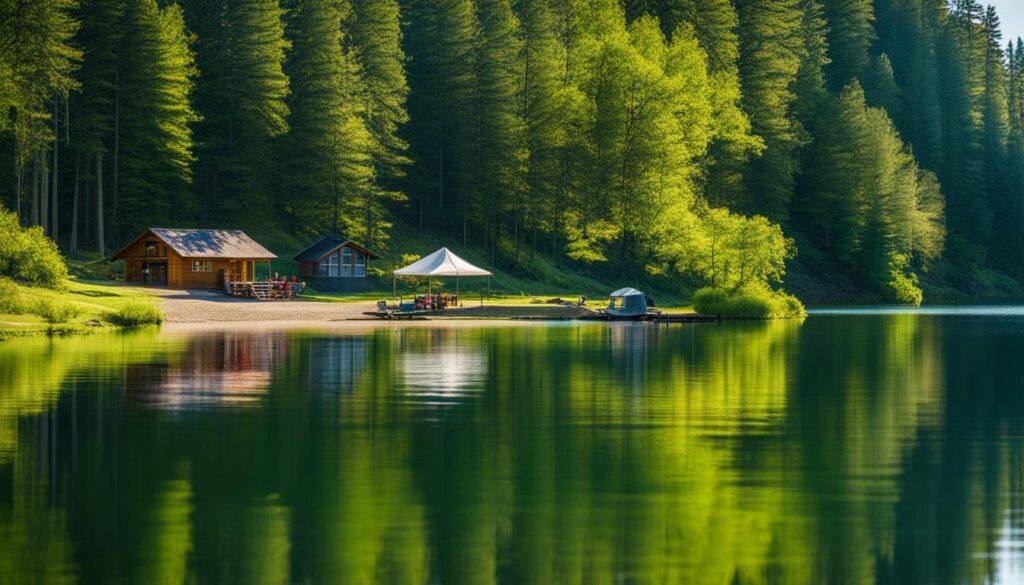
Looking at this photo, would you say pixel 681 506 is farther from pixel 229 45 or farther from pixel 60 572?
pixel 229 45

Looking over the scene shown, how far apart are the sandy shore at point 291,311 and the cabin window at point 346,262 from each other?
917cm

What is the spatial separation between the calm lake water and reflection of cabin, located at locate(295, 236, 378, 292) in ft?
176

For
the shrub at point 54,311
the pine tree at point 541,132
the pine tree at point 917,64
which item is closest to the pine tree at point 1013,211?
the pine tree at point 917,64

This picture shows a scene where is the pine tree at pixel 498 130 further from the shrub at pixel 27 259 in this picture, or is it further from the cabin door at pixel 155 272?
the shrub at pixel 27 259

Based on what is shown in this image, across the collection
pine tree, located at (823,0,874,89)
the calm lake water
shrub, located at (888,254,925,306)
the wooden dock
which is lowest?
the calm lake water

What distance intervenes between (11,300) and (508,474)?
146ft

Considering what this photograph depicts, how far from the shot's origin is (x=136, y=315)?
63.5 metres

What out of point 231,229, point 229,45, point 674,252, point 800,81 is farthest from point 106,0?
point 800,81

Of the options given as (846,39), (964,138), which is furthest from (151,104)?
(964,138)

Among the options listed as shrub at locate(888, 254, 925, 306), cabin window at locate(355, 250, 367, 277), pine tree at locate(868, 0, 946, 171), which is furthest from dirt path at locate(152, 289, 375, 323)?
pine tree at locate(868, 0, 946, 171)

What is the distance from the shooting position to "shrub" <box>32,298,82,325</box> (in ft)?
190

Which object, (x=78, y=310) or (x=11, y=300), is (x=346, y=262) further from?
(x=11, y=300)

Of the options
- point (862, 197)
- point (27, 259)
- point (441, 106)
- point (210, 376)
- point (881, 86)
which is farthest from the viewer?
point (881, 86)

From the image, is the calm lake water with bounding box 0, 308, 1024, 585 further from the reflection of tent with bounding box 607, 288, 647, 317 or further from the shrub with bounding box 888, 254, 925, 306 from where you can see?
the shrub with bounding box 888, 254, 925, 306
